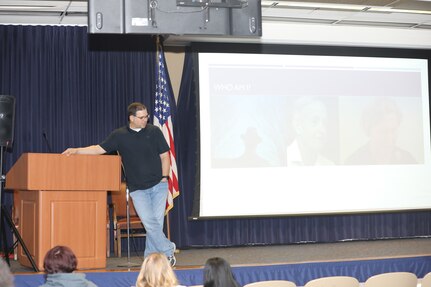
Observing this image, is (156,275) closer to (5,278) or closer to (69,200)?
(5,278)

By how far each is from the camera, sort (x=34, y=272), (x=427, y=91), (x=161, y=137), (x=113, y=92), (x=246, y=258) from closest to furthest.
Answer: (x=34, y=272), (x=161, y=137), (x=246, y=258), (x=113, y=92), (x=427, y=91)

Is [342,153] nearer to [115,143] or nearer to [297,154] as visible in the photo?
[297,154]

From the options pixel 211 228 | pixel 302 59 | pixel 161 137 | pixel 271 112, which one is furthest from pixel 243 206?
pixel 161 137

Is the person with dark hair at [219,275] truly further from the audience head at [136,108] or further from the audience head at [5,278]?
the audience head at [136,108]

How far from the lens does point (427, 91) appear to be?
33.7 feet

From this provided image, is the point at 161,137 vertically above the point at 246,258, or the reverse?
the point at 161,137

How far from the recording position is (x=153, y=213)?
6508mm

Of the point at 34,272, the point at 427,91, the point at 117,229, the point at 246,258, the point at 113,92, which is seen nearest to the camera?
the point at 34,272

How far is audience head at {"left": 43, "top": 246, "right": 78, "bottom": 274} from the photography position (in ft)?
12.2

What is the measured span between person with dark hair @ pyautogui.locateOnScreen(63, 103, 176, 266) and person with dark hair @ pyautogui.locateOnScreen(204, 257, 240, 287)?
2800mm

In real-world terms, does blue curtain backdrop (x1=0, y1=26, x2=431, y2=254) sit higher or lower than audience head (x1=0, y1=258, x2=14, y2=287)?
higher

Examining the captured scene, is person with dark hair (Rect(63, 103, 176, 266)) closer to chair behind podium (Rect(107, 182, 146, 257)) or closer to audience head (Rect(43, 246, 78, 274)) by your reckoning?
chair behind podium (Rect(107, 182, 146, 257))

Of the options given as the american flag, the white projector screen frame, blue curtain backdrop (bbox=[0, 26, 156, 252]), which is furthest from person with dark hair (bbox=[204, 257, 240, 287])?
blue curtain backdrop (bbox=[0, 26, 156, 252])

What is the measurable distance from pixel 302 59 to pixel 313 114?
799mm
